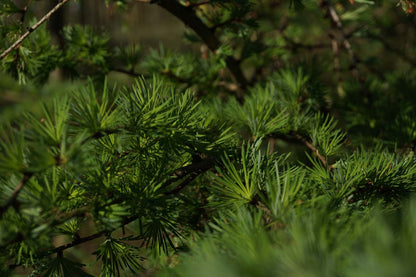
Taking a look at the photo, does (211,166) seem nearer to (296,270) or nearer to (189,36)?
(296,270)

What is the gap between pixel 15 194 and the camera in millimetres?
207

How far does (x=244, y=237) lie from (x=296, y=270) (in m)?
0.05

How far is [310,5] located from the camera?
1.83 feet

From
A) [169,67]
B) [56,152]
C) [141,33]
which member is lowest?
[56,152]

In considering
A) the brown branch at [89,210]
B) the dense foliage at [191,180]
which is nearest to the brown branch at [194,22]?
the dense foliage at [191,180]

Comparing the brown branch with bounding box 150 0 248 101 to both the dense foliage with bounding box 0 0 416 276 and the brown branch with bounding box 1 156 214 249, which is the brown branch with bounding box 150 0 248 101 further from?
the brown branch with bounding box 1 156 214 249

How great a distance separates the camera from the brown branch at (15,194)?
20 centimetres

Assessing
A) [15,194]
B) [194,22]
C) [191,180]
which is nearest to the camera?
[15,194]

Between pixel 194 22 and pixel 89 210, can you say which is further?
pixel 194 22

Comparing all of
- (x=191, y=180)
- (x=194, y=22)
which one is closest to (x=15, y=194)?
(x=191, y=180)

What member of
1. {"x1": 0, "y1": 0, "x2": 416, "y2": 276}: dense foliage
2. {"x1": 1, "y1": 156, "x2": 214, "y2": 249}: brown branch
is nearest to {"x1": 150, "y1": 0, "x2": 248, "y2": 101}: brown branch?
{"x1": 0, "y1": 0, "x2": 416, "y2": 276}: dense foliage

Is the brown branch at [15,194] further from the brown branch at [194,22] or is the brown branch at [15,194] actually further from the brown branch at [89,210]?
the brown branch at [194,22]

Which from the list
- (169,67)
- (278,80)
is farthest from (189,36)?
(278,80)

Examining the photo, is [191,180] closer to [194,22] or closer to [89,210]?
[89,210]
